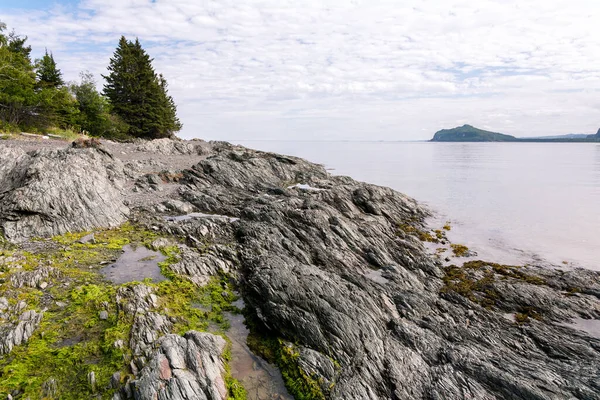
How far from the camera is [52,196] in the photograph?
20.3 metres

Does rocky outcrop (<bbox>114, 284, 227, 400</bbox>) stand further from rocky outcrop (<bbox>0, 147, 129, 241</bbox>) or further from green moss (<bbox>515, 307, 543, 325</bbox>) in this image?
green moss (<bbox>515, 307, 543, 325</bbox>)

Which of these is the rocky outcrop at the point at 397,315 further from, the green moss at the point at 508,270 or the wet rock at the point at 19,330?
the wet rock at the point at 19,330

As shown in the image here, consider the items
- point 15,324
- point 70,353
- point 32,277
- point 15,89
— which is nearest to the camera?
point 70,353

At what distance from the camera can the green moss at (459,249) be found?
23.6 meters

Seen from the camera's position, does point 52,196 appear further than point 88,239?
Yes

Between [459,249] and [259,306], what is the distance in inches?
708

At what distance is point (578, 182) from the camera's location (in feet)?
204

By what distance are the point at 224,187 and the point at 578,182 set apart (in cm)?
6931

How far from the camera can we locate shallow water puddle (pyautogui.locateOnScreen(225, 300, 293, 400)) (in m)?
10.0

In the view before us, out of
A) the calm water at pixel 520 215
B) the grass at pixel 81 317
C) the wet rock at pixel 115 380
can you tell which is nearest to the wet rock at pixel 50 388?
the grass at pixel 81 317

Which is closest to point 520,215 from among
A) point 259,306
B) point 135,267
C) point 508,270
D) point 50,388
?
point 508,270

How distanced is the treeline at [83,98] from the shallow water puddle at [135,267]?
3743cm

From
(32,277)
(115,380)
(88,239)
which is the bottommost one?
(115,380)

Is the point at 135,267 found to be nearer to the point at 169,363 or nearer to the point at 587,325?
the point at 169,363
